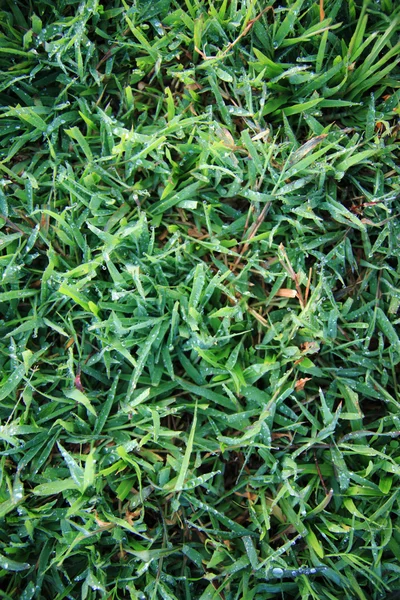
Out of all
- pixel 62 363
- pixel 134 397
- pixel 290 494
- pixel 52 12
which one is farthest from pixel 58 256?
pixel 290 494

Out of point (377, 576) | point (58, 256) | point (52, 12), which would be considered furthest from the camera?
point (52, 12)

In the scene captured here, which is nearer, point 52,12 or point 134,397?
point 134,397

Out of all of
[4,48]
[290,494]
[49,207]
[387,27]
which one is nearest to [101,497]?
[290,494]

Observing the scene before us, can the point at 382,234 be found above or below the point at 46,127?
below

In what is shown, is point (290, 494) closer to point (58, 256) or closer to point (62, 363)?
point (62, 363)

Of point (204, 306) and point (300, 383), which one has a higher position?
point (204, 306)

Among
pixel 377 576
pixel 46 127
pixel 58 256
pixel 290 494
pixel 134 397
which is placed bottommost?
pixel 377 576

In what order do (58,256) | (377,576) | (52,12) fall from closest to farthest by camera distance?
1. (377,576)
2. (58,256)
3. (52,12)
